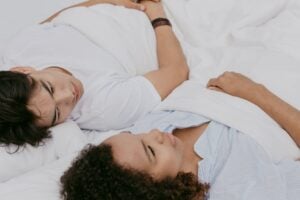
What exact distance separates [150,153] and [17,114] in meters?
0.37

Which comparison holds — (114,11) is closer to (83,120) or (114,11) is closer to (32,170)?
(83,120)

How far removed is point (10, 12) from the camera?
184 cm

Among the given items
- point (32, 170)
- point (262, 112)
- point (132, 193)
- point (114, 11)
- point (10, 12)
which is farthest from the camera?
point (10, 12)

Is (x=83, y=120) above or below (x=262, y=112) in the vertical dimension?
below

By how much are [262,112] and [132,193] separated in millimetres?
480

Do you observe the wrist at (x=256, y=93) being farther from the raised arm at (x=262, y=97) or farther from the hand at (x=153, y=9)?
the hand at (x=153, y=9)

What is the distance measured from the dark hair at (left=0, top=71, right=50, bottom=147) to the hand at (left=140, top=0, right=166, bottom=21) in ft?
1.99

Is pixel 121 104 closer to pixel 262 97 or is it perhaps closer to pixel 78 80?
pixel 78 80

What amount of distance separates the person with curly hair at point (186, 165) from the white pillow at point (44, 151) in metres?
0.16

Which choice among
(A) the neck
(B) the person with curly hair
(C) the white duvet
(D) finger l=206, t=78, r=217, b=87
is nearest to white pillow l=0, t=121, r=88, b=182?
(C) the white duvet

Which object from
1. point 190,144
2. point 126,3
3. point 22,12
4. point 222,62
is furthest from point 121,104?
point 22,12

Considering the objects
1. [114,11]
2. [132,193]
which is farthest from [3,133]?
[114,11]

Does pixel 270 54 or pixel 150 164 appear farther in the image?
pixel 270 54

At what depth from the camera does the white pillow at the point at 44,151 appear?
47.1 inches
